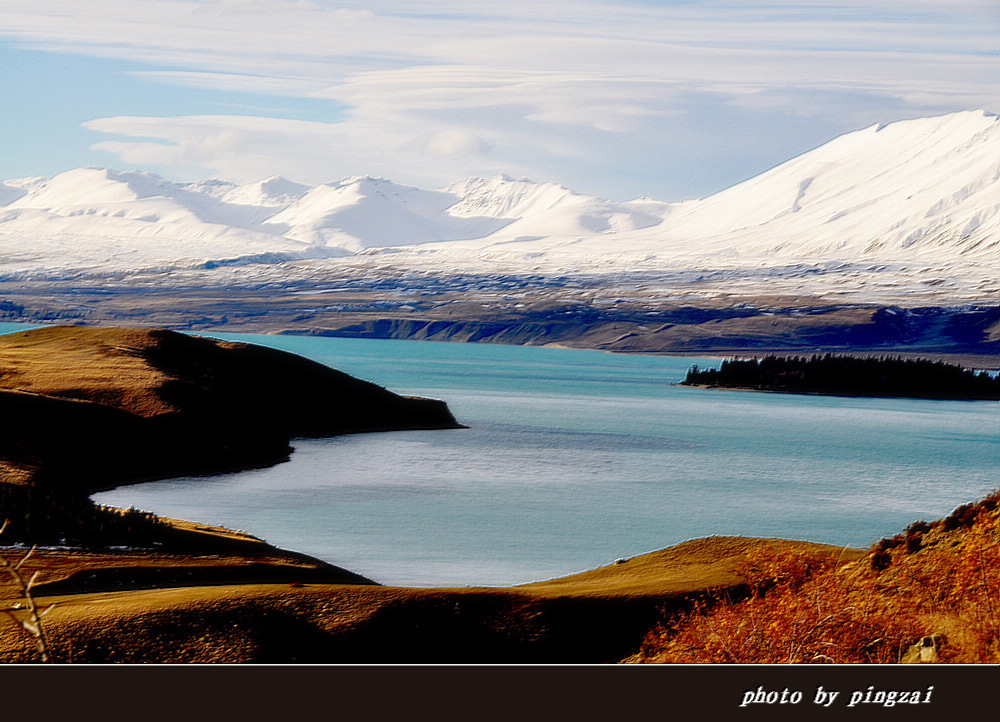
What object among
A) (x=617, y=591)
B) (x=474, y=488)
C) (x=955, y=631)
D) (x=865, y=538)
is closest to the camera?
(x=955, y=631)

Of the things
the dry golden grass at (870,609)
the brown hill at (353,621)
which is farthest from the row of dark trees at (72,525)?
the dry golden grass at (870,609)

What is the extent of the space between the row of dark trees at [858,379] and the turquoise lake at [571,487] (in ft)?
106

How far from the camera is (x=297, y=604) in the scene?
580 inches

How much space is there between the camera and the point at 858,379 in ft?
428

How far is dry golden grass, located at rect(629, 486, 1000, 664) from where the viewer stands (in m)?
12.2

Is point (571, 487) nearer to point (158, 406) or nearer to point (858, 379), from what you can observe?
point (158, 406)

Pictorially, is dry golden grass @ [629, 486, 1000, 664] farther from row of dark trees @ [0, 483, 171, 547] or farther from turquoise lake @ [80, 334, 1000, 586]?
row of dark trees @ [0, 483, 171, 547]

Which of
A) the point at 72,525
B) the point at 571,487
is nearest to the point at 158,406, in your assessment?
the point at 571,487

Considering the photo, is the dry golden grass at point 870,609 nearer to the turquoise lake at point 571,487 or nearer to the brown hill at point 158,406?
the turquoise lake at point 571,487

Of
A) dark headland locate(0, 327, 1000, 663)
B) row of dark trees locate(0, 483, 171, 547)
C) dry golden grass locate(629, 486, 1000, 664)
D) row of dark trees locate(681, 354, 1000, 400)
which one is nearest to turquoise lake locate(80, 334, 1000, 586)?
row of dark trees locate(0, 483, 171, 547)

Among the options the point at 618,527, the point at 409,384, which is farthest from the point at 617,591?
the point at 409,384

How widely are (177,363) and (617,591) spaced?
45.1 m

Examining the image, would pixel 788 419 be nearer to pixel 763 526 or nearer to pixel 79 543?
pixel 763 526

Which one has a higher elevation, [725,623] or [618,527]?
[725,623]
